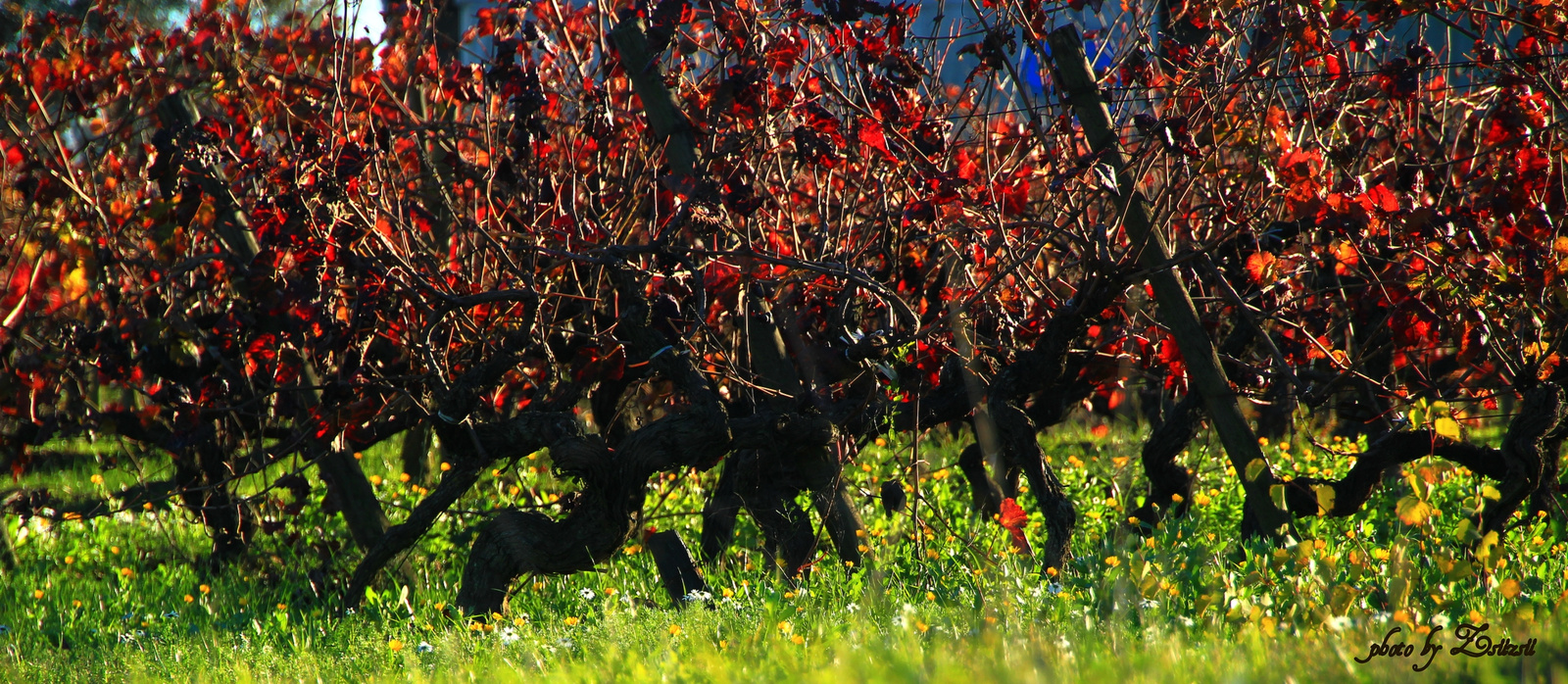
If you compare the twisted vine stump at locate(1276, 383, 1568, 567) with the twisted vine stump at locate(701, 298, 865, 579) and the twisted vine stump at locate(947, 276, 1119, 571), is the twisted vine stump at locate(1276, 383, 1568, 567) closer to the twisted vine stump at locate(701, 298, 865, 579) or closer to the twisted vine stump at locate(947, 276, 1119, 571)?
the twisted vine stump at locate(947, 276, 1119, 571)

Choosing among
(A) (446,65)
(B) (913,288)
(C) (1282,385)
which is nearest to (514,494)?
(A) (446,65)

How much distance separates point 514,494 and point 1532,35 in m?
5.16

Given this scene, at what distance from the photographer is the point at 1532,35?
4.27m

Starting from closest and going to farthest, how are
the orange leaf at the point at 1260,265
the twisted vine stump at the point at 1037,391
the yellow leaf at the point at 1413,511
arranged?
1. the yellow leaf at the point at 1413,511
2. the orange leaf at the point at 1260,265
3. the twisted vine stump at the point at 1037,391

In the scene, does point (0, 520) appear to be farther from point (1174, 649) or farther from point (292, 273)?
point (1174, 649)

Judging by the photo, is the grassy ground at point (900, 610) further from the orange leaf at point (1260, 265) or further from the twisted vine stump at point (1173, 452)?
the orange leaf at point (1260, 265)

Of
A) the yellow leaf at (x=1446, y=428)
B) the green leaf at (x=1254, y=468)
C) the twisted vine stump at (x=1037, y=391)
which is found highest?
the twisted vine stump at (x=1037, y=391)
